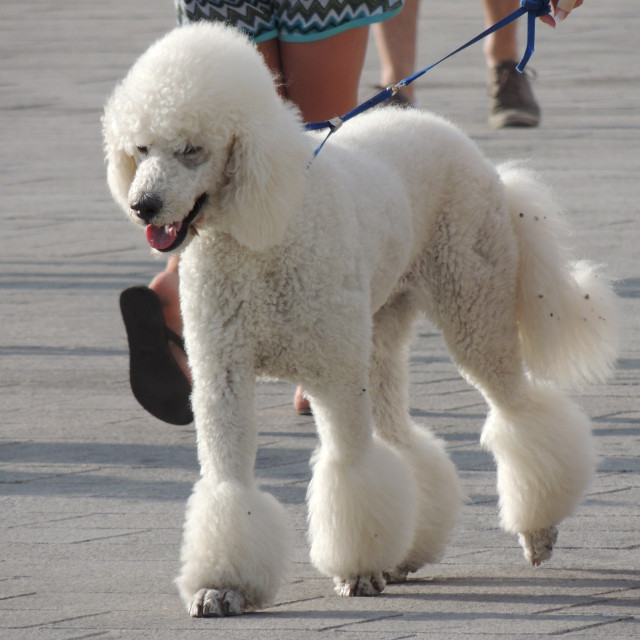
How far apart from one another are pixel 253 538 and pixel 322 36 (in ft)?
5.70

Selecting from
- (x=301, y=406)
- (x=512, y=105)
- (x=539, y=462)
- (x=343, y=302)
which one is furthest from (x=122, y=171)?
(x=512, y=105)

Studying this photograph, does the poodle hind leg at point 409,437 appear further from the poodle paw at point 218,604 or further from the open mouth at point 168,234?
the open mouth at point 168,234

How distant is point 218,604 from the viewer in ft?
10.7

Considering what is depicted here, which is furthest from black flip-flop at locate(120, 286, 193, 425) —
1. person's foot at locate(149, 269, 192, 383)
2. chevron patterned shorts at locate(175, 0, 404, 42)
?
chevron patterned shorts at locate(175, 0, 404, 42)

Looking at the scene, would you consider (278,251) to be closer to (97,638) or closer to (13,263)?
(97,638)

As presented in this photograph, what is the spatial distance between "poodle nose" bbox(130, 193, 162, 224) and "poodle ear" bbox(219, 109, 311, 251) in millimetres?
180

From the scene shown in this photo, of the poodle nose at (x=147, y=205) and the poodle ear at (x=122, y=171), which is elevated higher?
the poodle nose at (x=147, y=205)

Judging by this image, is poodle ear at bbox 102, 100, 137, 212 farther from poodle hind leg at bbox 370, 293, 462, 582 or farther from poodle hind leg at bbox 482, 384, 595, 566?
poodle hind leg at bbox 482, 384, 595, 566

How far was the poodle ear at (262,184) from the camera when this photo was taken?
10.3 feet

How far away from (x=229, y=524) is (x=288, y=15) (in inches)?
67.8

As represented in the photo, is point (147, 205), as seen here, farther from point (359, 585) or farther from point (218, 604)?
point (359, 585)

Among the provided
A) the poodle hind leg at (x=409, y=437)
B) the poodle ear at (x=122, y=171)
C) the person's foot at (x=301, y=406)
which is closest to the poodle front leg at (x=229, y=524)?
the poodle ear at (x=122, y=171)

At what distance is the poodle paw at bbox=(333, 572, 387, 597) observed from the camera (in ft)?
11.4

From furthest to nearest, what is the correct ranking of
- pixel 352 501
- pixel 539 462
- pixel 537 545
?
pixel 539 462, pixel 537 545, pixel 352 501
